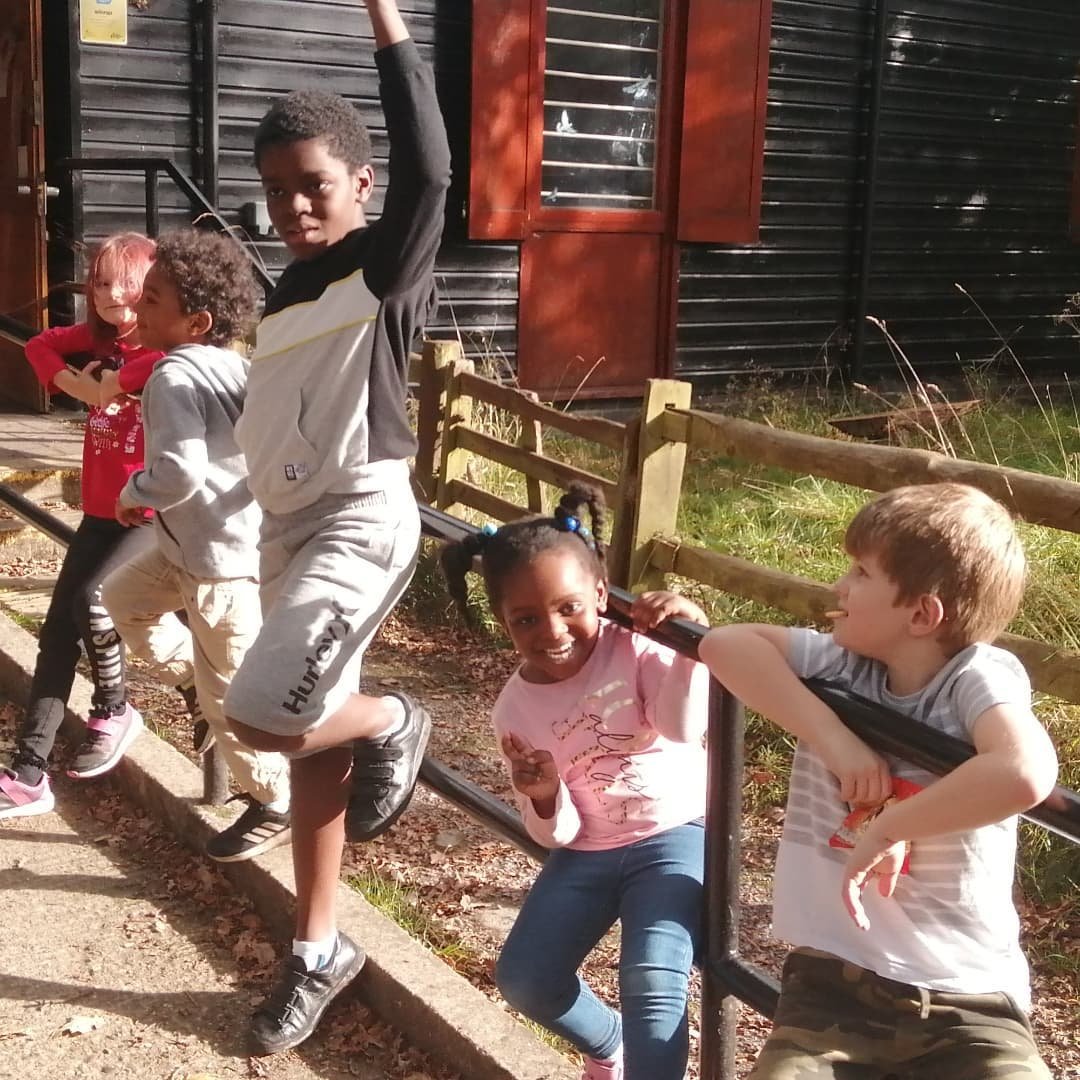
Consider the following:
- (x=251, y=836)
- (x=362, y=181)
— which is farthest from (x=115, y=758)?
(x=362, y=181)

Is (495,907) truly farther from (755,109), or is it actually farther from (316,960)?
(755,109)

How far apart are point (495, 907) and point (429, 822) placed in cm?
57

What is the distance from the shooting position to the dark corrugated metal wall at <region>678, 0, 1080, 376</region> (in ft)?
35.5

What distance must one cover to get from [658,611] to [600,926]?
1.77 ft

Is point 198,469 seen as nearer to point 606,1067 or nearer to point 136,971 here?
point 136,971

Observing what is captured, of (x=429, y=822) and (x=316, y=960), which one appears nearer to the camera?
(x=316, y=960)

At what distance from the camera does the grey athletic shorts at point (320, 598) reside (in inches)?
96.3

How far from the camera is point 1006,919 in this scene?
1824mm

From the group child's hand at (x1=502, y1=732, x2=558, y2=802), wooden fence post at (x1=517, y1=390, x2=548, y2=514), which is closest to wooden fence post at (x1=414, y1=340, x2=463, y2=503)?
wooden fence post at (x1=517, y1=390, x2=548, y2=514)

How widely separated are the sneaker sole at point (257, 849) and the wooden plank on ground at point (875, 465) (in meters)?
1.98

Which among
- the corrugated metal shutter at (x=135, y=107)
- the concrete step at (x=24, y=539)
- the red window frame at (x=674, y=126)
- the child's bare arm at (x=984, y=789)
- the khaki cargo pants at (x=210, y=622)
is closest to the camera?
the child's bare arm at (x=984, y=789)

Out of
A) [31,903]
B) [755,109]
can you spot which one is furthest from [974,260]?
[31,903]

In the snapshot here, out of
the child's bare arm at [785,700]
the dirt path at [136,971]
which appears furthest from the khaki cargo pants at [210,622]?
the child's bare arm at [785,700]

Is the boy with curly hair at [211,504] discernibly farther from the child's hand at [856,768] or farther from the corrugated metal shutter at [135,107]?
the corrugated metal shutter at [135,107]
